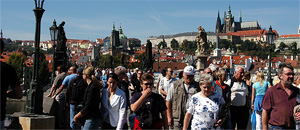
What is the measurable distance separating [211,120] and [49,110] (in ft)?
17.0

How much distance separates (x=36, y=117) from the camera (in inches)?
236

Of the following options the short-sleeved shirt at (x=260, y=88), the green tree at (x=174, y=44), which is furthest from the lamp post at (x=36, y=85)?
the green tree at (x=174, y=44)

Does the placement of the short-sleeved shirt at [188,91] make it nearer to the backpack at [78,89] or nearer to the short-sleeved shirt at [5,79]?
the backpack at [78,89]

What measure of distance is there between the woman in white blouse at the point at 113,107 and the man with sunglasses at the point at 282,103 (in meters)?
1.92

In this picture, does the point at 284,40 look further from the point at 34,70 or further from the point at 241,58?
the point at 34,70

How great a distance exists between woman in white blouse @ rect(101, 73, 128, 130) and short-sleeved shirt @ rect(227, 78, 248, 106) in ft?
8.76

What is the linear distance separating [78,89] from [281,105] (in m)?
3.22

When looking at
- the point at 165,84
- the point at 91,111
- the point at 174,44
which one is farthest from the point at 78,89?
the point at 174,44

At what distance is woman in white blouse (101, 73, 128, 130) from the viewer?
16.1ft

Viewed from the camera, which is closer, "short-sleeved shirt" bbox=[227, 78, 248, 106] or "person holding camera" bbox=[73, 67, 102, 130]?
"person holding camera" bbox=[73, 67, 102, 130]

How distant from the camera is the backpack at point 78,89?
5.84m

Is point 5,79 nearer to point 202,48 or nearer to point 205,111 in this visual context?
point 205,111

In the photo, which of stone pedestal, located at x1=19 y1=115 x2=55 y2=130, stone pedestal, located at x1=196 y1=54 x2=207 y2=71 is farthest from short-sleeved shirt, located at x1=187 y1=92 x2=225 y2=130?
stone pedestal, located at x1=196 y1=54 x2=207 y2=71

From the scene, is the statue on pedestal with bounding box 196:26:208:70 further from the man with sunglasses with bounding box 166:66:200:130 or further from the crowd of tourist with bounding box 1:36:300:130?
the man with sunglasses with bounding box 166:66:200:130
